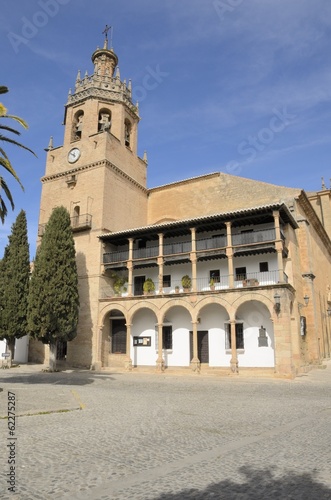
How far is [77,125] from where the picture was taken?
101 feet

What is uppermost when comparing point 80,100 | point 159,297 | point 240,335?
point 80,100

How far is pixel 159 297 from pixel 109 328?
208 inches

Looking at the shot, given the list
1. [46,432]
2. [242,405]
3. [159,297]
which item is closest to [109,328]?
[159,297]

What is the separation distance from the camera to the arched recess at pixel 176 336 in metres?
23.9

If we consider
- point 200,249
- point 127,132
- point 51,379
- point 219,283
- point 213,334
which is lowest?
point 51,379

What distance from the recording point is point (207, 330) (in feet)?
76.9

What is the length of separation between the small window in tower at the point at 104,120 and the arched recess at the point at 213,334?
1588cm

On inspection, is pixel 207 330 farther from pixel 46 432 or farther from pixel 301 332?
pixel 46 432

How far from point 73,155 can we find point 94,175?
3317 mm

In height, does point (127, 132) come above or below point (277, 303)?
above

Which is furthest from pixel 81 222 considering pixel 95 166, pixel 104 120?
pixel 104 120

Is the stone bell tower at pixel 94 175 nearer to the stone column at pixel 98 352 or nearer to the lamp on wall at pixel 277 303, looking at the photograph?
the stone column at pixel 98 352

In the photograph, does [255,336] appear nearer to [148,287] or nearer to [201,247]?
[201,247]

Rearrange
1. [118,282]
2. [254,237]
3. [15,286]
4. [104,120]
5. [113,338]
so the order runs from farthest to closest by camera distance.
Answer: [104,120]
[113,338]
[118,282]
[15,286]
[254,237]
